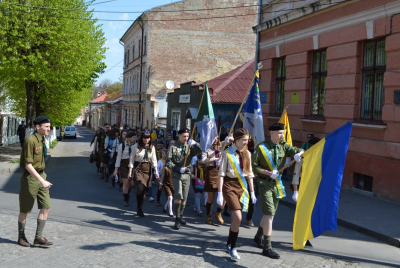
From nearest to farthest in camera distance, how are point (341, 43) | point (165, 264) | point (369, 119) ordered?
1. point (165, 264)
2. point (369, 119)
3. point (341, 43)

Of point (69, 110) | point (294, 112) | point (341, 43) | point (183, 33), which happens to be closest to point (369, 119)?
point (341, 43)

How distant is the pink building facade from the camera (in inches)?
456

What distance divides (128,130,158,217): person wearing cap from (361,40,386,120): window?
6.24 metres

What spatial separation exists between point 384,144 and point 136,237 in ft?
22.6

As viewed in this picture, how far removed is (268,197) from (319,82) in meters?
8.94

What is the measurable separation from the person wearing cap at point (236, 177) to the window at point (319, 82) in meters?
8.26

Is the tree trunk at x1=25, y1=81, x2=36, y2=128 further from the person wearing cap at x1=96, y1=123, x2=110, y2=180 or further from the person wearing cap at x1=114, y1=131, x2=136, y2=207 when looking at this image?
the person wearing cap at x1=114, y1=131, x2=136, y2=207

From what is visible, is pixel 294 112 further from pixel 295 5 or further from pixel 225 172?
pixel 225 172

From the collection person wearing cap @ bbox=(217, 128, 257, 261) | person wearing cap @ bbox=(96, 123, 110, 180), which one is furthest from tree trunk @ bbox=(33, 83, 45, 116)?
person wearing cap @ bbox=(217, 128, 257, 261)

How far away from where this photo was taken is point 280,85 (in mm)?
17422

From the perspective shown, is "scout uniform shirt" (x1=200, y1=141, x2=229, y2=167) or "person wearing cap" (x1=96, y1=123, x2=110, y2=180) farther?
"person wearing cap" (x1=96, y1=123, x2=110, y2=180)

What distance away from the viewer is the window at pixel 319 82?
14.7 metres

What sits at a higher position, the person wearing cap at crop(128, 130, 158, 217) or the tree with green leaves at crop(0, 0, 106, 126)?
the tree with green leaves at crop(0, 0, 106, 126)

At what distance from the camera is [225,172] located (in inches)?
273
